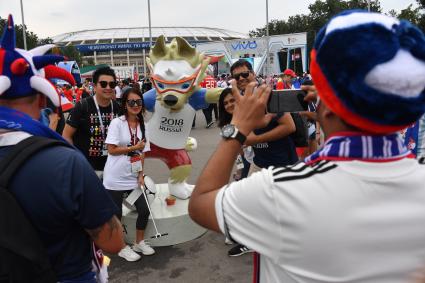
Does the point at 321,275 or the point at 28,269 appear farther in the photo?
the point at 28,269

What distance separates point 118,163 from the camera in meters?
3.41

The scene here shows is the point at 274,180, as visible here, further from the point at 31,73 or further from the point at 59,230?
the point at 31,73

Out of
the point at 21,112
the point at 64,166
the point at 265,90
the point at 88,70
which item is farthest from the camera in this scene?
the point at 88,70

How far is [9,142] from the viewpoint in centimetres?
129

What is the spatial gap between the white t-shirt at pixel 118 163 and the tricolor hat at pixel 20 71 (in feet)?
6.25

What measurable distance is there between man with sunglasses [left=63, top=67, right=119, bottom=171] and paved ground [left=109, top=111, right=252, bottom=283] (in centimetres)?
108

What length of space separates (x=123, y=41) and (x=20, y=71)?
3577 inches

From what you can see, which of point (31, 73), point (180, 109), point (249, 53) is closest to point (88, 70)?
point (249, 53)

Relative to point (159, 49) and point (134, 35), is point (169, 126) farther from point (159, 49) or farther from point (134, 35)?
point (134, 35)

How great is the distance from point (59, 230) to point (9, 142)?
35cm

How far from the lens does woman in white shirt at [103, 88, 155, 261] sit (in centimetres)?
341

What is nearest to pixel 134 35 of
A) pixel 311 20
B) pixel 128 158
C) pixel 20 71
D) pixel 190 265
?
pixel 311 20

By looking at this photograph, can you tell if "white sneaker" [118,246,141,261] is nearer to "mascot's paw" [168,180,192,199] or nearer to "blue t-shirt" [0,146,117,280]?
"mascot's paw" [168,180,192,199]

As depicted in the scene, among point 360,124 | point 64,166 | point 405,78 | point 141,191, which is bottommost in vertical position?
point 141,191
